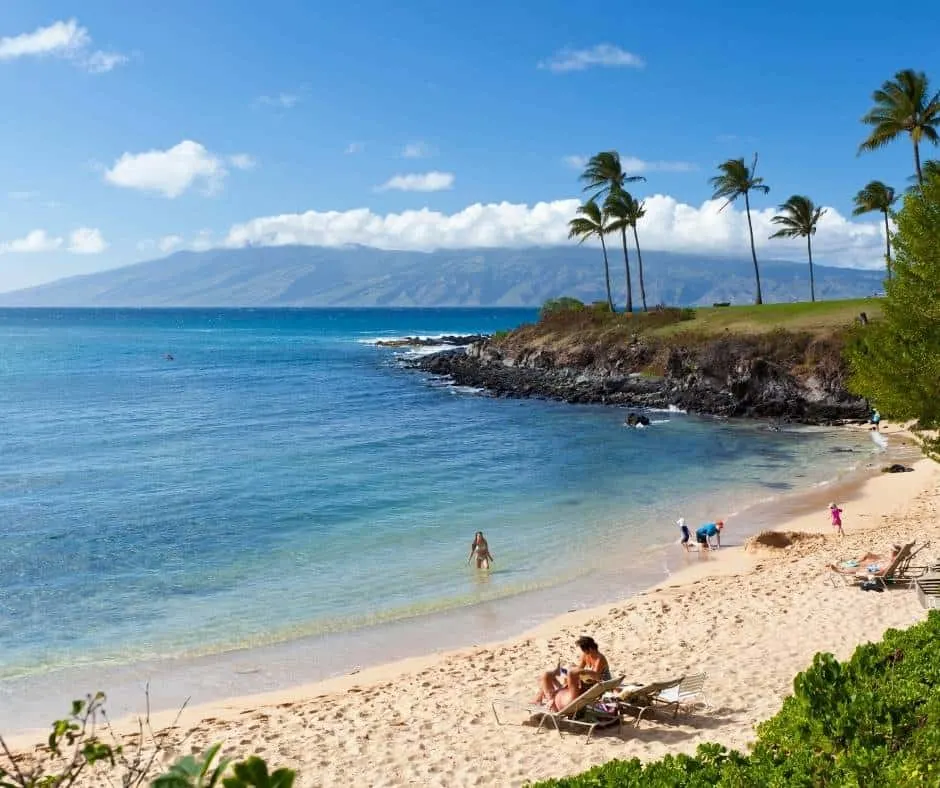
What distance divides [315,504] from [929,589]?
19.4 metres

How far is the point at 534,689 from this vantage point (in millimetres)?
13141

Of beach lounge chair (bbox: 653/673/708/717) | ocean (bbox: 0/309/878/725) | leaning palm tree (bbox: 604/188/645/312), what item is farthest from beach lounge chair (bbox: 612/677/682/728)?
leaning palm tree (bbox: 604/188/645/312)

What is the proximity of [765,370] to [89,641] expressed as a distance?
142ft

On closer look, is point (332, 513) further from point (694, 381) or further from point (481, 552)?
point (694, 381)

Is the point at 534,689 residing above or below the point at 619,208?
below

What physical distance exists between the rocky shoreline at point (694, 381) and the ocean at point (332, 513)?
3.36 metres

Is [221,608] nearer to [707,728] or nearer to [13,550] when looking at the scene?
[13,550]

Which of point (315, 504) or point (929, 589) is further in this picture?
point (315, 504)

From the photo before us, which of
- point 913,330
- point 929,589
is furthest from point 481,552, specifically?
point 913,330

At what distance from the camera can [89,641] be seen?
56.5 ft

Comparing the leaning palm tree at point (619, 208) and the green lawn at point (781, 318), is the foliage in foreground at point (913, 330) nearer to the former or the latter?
the green lawn at point (781, 318)

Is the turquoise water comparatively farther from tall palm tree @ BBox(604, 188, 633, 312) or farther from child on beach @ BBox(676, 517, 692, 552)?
tall palm tree @ BBox(604, 188, 633, 312)

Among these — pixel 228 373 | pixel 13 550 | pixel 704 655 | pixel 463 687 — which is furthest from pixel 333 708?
pixel 228 373

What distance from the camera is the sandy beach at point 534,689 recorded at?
10.4m
